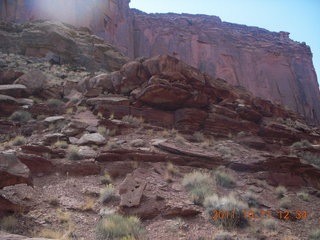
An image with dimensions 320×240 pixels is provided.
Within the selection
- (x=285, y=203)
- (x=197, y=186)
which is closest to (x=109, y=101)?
(x=197, y=186)

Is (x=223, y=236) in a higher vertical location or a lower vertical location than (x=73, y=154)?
lower

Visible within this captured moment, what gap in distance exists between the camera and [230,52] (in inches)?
2224

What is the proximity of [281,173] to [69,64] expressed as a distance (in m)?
22.8

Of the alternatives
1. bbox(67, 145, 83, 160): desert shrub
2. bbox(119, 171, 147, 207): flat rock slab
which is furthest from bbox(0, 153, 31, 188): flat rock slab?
bbox(67, 145, 83, 160): desert shrub

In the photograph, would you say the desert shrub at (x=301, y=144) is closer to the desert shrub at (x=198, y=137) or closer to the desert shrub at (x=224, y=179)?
the desert shrub at (x=198, y=137)

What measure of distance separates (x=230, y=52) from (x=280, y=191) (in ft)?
162

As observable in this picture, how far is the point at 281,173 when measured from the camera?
39.8ft

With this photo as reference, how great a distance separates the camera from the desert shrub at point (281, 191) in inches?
406

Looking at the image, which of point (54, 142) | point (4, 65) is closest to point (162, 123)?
point (54, 142)

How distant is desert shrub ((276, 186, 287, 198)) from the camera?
1030 cm

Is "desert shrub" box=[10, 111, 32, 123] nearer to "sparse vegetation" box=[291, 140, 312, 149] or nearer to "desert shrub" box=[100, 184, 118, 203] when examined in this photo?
"desert shrub" box=[100, 184, 118, 203]

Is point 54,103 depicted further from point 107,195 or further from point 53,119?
point 107,195

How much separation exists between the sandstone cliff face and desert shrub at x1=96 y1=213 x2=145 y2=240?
4459 centimetres

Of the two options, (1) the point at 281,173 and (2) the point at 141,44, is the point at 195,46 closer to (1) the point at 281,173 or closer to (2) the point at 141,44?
(2) the point at 141,44
